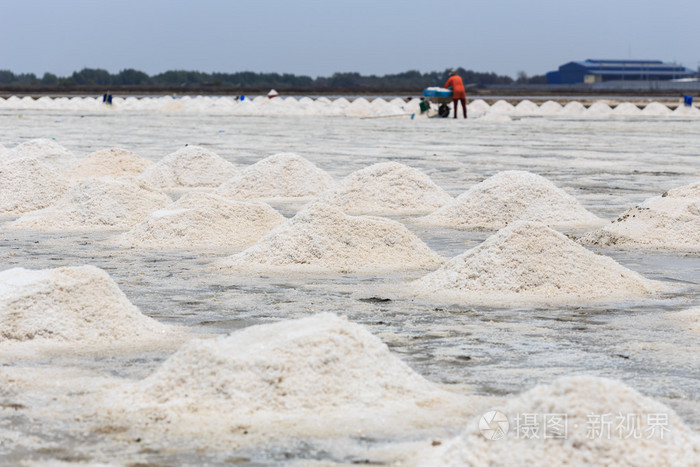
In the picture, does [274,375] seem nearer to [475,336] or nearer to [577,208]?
[475,336]

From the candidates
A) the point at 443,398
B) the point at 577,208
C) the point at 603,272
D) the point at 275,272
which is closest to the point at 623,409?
the point at 443,398

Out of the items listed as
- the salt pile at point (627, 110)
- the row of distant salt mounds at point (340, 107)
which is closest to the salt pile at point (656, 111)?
the row of distant salt mounds at point (340, 107)

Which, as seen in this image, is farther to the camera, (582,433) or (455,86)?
(455,86)

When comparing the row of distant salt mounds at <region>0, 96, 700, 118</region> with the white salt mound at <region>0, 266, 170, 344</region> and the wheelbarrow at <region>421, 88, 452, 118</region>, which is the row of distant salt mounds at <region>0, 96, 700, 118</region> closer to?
the wheelbarrow at <region>421, 88, 452, 118</region>

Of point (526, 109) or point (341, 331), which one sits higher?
point (341, 331)

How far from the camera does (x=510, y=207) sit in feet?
31.1

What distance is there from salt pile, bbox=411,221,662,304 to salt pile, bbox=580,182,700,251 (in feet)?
6.33

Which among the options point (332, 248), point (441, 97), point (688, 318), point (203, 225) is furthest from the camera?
point (441, 97)

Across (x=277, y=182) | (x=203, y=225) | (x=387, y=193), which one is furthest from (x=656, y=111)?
(x=203, y=225)

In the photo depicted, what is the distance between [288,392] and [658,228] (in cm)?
543

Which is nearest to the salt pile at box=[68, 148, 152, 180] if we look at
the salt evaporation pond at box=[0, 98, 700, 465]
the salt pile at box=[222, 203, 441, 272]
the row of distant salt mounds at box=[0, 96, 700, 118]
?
the salt evaporation pond at box=[0, 98, 700, 465]

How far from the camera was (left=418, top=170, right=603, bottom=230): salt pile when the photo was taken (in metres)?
9.44

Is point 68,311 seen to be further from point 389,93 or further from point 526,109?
point 389,93

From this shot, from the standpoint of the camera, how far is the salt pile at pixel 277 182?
11727mm
